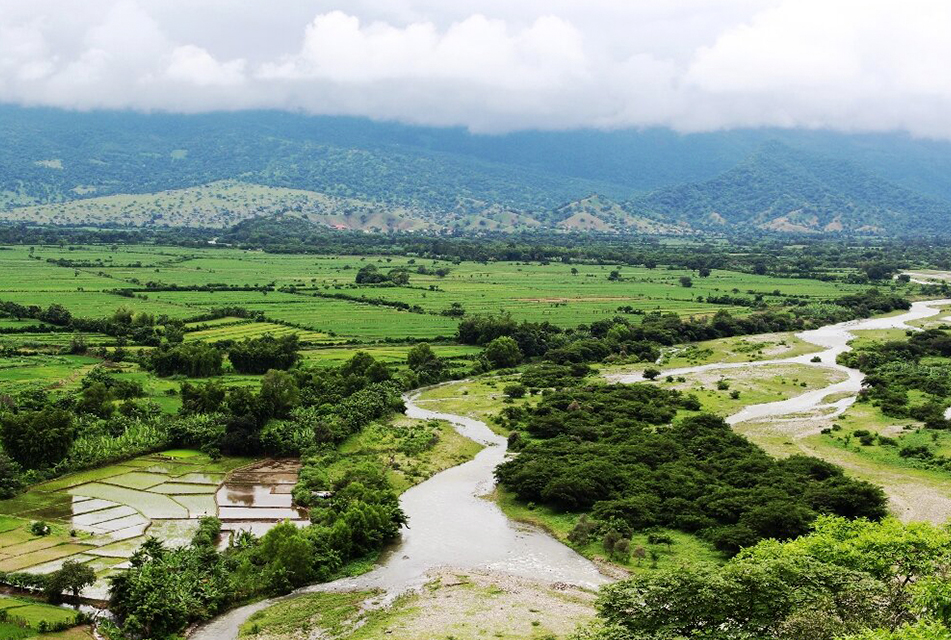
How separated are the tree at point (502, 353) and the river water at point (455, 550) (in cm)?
4313

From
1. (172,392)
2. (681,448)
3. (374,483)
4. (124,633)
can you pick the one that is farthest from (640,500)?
(172,392)

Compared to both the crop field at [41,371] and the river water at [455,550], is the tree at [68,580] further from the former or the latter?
the crop field at [41,371]

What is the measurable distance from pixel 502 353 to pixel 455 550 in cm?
5722

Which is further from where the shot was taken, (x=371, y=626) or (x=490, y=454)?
(x=490, y=454)

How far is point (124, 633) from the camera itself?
39.5m

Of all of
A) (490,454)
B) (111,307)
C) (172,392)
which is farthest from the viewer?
(111,307)

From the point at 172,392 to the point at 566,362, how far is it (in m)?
46.4

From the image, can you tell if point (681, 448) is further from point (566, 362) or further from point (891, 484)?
point (566, 362)

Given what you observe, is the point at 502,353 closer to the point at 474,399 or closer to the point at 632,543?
the point at 474,399

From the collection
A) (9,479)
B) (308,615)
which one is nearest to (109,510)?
(9,479)

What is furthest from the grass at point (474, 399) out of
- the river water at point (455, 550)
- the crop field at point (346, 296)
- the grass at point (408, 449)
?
the crop field at point (346, 296)

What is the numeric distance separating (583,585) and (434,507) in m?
14.5

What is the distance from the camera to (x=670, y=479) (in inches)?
2329

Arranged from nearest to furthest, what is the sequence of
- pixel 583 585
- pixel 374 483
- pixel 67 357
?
1. pixel 583 585
2. pixel 374 483
3. pixel 67 357
